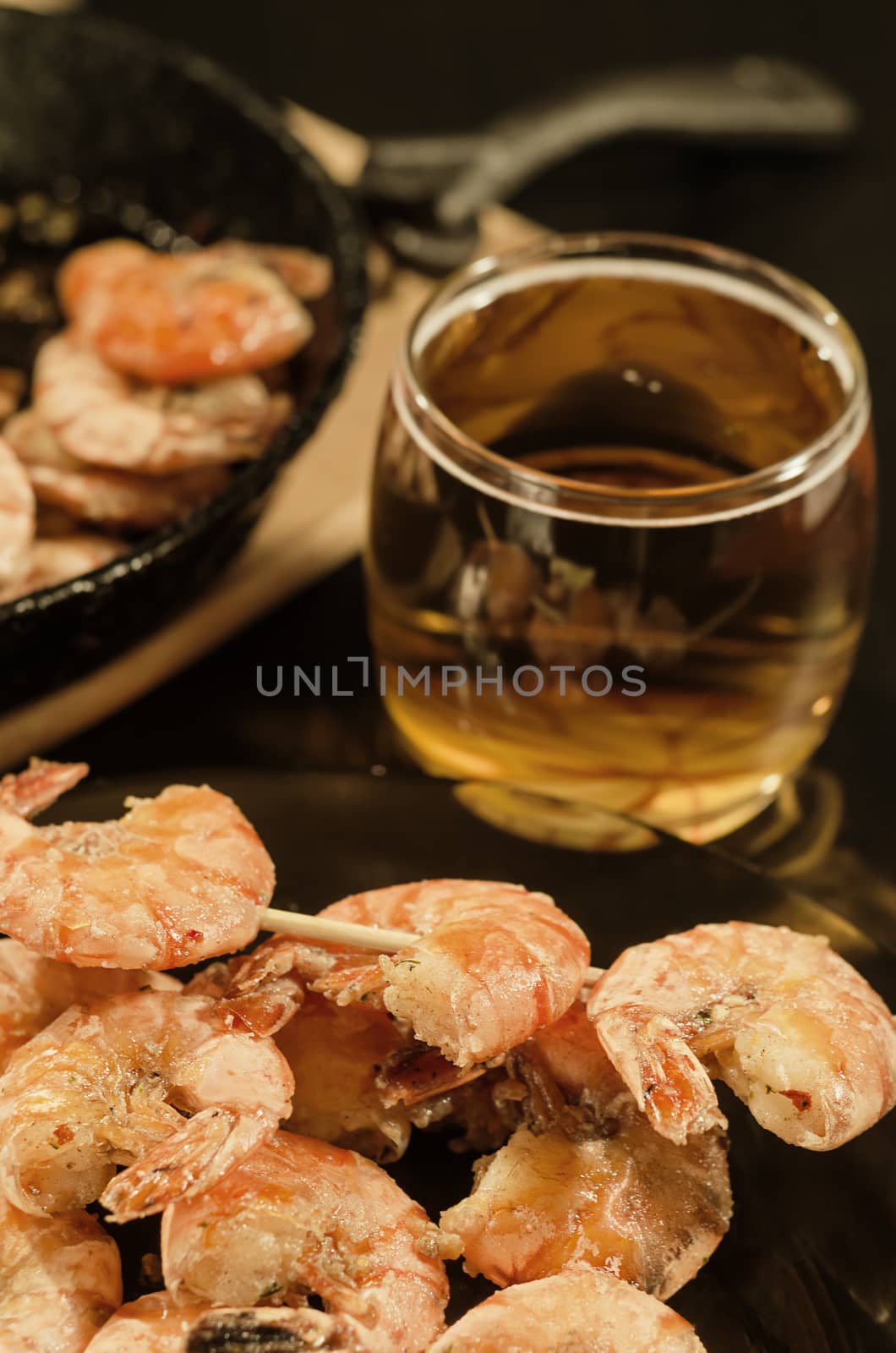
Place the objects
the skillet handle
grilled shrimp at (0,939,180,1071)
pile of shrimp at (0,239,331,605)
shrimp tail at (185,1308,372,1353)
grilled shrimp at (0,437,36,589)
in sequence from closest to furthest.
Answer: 1. shrimp tail at (185,1308,372,1353)
2. grilled shrimp at (0,939,180,1071)
3. grilled shrimp at (0,437,36,589)
4. pile of shrimp at (0,239,331,605)
5. the skillet handle

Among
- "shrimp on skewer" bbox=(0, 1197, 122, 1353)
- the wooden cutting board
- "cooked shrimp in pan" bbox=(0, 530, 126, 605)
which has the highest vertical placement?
"shrimp on skewer" bbox=(0, 1197, 122, 1353)

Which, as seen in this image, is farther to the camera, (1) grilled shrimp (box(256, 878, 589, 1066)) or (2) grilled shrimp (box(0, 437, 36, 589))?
(2) grilled shrimp (box(0, 437, 36, 589))

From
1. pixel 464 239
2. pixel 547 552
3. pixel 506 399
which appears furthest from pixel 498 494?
pixel 464 239

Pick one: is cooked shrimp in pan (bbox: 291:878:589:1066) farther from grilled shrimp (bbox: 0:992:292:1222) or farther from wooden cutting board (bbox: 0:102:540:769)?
wooden cutting board (bbox: 0:102:540:769)

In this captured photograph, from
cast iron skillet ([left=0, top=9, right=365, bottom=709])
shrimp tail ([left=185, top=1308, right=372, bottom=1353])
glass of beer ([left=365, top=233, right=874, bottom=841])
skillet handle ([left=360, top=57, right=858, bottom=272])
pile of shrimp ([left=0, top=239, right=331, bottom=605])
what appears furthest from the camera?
skillet handle ([left=360, top=57, right=858, bottom=272])

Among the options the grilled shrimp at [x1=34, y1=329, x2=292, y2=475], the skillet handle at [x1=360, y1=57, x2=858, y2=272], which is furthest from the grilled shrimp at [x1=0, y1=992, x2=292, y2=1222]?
the skillet handle at [x1=360, y1=57, x2=858, y2=272]

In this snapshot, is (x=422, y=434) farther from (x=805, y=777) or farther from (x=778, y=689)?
(x=805, y=777)
